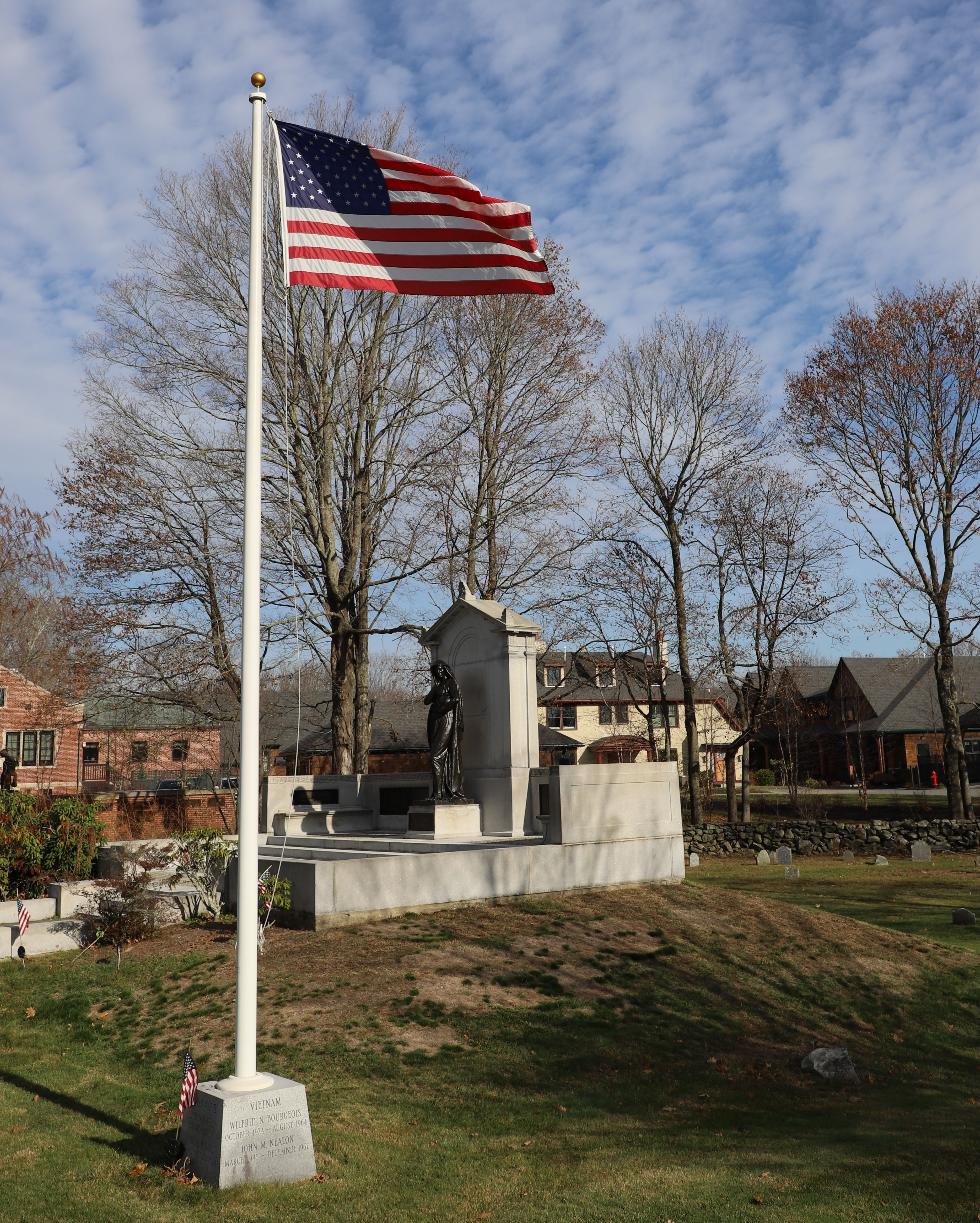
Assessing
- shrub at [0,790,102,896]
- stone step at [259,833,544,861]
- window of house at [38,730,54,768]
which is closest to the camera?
shrub at [0,790,102,896]

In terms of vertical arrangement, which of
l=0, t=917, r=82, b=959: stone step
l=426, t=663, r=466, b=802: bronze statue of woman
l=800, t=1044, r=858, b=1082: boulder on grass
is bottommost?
l=800, t=1044, r=858, b=1082: boulder on grass

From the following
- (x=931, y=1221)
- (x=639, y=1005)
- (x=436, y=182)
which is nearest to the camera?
(x=931, y=1221)

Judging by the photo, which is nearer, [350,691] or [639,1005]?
[639,1005]

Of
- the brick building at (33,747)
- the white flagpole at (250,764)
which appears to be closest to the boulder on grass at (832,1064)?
the white flagpole at (250,764)

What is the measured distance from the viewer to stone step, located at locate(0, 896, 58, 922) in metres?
13.7

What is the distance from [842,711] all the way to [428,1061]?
5448 centimetres

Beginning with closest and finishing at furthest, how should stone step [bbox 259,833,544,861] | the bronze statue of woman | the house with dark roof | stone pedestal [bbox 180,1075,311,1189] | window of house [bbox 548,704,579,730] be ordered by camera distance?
stone pedestal [bbox 180,1075,311,1189]
stone step [bbox 259,833,544,861]
the bronze statue of woman
the house with dark roof
window of house [bbox 548,704,579,730]

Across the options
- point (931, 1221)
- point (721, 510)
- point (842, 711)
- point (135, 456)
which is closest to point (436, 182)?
point (931, 1221)

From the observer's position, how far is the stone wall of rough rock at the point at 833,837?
29469 mm

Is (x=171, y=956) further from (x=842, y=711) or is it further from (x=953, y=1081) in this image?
(x=842, y=711)

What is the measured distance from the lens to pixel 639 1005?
10.7m

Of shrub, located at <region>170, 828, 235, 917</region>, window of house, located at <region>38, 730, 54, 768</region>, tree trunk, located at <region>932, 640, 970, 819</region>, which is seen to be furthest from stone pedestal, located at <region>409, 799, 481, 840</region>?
window of house, located at <region>38, 730, 54, 768</region>

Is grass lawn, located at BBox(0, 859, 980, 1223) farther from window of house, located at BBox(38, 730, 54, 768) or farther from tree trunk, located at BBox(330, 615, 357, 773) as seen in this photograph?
window of house, located at BBox(38, 730, 54, 768)

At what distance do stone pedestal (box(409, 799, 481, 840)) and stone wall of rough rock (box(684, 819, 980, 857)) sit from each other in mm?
14126
